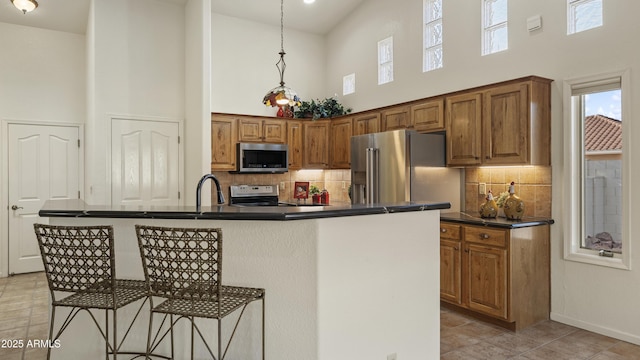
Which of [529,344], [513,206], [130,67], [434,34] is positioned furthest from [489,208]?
[130,67]

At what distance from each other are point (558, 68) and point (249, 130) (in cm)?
375

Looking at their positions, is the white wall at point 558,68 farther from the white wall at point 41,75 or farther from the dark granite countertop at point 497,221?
the white wall at point 41,75

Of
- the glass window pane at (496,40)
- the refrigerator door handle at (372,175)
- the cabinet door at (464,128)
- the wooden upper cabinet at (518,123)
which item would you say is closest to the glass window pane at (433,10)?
the glass window pane at (496,40)

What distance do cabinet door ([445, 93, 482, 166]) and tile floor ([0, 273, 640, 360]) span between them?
1550 millimetres

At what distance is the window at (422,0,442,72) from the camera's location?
497 centimetres

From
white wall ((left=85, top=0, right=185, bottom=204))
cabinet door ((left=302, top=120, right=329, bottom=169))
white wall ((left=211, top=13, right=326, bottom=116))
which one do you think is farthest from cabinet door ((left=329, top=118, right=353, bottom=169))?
white wall ((left=85, top=0, right=185, bottom=204))

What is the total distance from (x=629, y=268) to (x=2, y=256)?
22.8 ft

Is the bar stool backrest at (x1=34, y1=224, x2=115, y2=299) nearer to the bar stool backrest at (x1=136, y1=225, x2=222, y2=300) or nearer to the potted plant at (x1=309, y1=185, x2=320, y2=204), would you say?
the bar stool backrest at (x1=136, y1=225, x2=222, y2=300)

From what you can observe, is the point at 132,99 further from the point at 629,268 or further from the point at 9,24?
the point at 629,268

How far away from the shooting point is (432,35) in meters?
5.05

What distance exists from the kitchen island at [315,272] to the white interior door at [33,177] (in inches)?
145

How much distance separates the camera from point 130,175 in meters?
5.20

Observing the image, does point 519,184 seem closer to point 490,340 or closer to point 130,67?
point 490,340

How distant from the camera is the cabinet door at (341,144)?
5.85 meters
